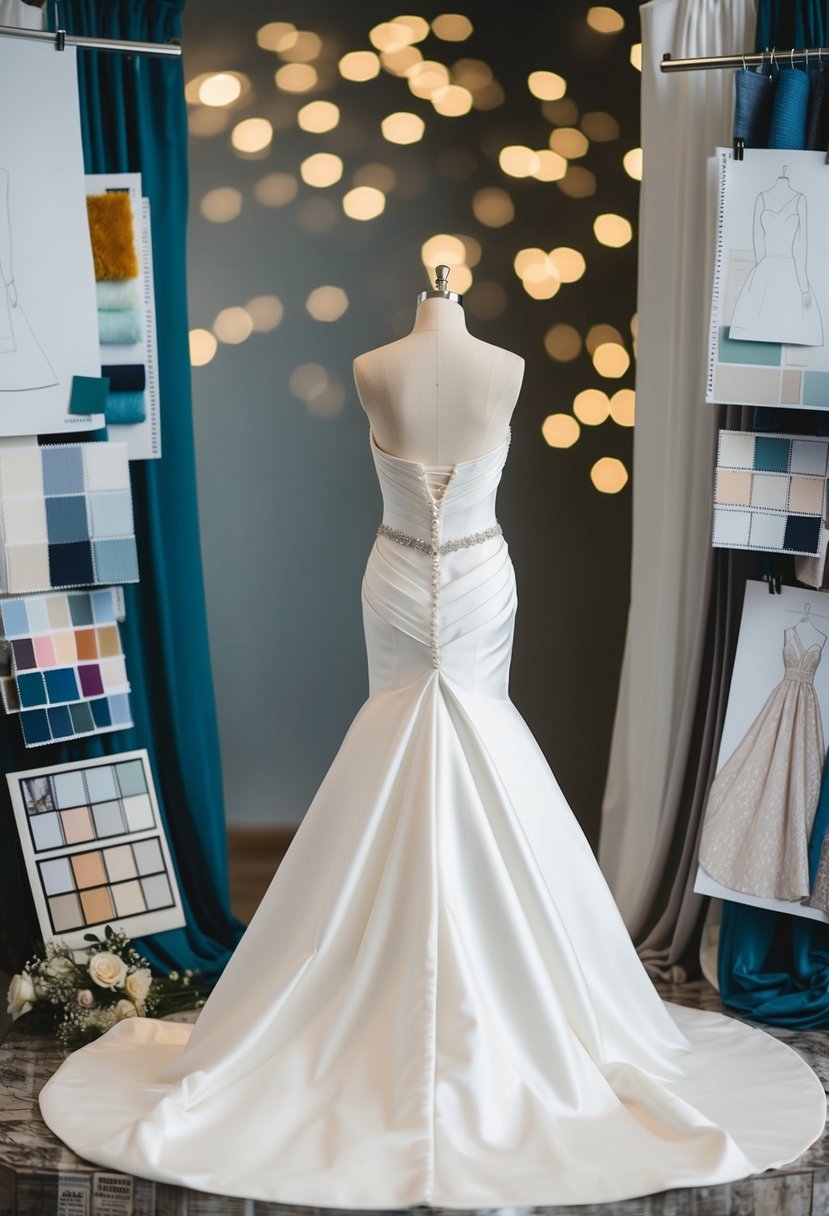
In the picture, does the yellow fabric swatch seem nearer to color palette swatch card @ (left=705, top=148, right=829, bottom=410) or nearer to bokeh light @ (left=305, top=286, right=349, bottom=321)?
bokeh light @ (left=305, top=286, right=349, bottom=321)

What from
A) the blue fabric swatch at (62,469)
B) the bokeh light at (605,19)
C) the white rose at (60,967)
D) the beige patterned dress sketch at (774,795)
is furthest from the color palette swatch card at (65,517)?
the bokeh light at (605,19)

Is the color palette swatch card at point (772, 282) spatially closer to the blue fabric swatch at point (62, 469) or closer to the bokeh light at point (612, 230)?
the bokeh light at point (612, 230)

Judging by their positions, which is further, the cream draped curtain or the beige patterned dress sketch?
the cream draped curtain

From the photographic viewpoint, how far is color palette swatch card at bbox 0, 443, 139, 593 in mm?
3111

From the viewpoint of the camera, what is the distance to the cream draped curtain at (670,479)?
127 inches

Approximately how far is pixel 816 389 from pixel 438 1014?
5.77 ft

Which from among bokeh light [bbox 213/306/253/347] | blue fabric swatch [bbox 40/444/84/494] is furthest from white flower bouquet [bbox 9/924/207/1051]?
bokeh light [bbox 213/306/253/347]

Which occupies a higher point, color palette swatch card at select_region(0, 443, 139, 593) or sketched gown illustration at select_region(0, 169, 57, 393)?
sketched gown illustration at select_region(0, 169, 57, 393)

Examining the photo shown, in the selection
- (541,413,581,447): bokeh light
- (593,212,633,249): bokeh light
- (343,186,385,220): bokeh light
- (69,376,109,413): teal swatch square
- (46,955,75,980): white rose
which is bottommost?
(46,955,75,980): white rose

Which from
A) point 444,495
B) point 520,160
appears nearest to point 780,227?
point 444,495

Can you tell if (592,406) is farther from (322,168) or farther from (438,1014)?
(438,1014)

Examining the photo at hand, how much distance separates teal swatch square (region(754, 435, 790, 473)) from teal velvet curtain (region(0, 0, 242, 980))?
1538 millimetres

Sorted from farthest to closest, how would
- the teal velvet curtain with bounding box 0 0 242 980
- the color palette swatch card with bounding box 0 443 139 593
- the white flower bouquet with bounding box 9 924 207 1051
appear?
the teal velvet curtain with bounding box 0 0 242 980 → the color palette swatch card with bounding box 0 443 139 593 → the white flower bouquet with bounding box 9 924 207 1051

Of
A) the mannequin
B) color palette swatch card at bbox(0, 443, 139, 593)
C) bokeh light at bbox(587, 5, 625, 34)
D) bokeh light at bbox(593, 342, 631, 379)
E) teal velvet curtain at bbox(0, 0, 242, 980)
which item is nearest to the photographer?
the mannequin
